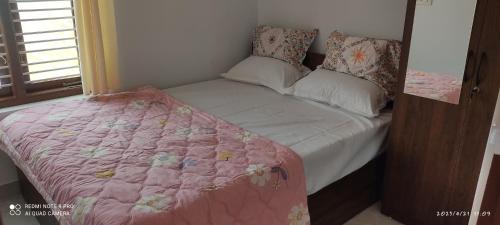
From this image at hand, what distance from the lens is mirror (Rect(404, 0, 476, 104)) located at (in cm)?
179

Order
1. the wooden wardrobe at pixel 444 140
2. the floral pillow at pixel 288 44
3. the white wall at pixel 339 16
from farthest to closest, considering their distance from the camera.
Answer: the floral pillow at pixel 288 44, the white wall at pixel 339 16, the wooden wardrobe at pixel 444 140

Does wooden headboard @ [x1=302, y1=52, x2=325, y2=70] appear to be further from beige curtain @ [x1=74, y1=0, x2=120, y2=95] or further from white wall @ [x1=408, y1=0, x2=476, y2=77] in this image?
beige curtain @ [x1=74, y1=0, x2=120, y2=95]

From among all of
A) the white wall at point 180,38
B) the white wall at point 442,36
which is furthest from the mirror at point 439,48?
the white wall at point 180,38

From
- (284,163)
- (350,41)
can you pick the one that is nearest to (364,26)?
(350,41)

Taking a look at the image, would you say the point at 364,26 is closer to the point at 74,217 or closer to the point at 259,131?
the point at 259,131

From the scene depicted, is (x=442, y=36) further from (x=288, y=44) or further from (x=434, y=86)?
(x=288, y=44)

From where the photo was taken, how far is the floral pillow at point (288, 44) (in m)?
2.96

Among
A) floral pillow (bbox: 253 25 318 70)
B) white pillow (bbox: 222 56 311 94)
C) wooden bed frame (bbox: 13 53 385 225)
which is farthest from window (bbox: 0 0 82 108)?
floral pillow (bbox: 253 25 318 70)

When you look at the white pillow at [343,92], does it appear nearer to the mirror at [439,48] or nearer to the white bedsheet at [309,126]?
the white bedsheet at [309,126]

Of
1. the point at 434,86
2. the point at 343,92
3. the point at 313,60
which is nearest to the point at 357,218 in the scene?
the point at 343,92

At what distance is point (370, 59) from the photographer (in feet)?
7.99

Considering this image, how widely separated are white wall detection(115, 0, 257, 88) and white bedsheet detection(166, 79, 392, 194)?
0.28 meters

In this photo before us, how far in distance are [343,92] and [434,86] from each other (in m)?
0.56

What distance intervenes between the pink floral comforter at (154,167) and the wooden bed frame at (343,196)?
0.80 ft
